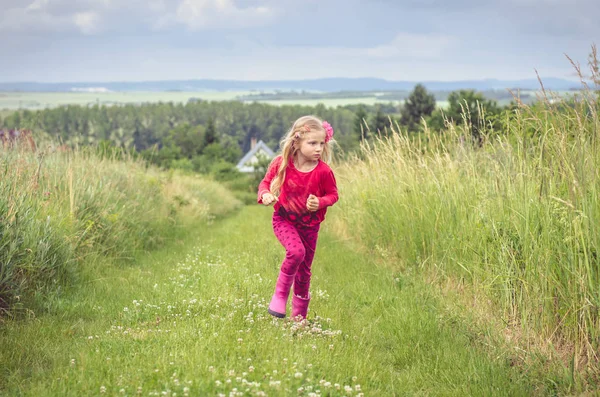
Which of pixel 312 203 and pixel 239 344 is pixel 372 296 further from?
pixel 239 344

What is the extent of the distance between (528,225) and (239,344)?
2.47m

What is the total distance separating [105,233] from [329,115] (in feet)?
431

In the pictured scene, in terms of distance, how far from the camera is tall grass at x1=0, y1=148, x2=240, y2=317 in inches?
237

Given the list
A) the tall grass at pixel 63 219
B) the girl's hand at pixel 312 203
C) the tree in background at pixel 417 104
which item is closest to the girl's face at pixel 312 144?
the girl's hand at pixel 312 203

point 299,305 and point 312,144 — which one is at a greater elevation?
point 312,144

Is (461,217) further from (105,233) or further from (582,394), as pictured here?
(105,233)

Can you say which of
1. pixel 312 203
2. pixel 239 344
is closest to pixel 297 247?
pixel 312 203

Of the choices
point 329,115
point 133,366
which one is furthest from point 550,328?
point 329,115

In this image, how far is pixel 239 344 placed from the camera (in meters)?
4.54

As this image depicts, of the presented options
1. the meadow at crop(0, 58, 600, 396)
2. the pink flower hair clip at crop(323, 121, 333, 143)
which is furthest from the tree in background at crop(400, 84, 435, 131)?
the pink flower hair clip at crop(323, 121, 333, 143)

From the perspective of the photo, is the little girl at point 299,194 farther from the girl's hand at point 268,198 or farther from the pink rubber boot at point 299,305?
the girl's hand at point 268,198

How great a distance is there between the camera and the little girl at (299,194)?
17.6 ft

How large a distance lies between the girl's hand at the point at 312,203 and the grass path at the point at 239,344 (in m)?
0.98

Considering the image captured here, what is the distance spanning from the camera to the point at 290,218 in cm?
550
